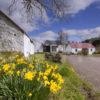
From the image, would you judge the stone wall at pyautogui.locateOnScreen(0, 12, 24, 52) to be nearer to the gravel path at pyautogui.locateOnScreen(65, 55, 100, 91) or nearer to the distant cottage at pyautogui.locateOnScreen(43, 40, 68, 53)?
the gravel path at pyautogui.locateOnScreen(65, 55, 100, 91)

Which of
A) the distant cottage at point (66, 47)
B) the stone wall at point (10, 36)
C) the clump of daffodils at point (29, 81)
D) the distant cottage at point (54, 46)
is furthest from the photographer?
the distant cottage at point (66, 47)

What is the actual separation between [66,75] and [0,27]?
67.4 ft

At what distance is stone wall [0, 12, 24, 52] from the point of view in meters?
33.0

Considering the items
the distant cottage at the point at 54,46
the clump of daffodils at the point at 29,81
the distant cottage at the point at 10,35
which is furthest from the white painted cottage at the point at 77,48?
the clump of daffodils at the point at 29,81

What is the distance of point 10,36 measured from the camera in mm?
33469

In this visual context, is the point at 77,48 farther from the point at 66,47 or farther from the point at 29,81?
the point at 29,81

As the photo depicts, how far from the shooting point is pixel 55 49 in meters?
111

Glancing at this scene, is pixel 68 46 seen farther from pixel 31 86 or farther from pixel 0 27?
pixel 31 86

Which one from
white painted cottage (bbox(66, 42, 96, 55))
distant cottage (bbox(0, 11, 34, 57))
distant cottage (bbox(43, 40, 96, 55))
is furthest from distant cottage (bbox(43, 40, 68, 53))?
distant cottage (bbox(0, 11, 34, 57))

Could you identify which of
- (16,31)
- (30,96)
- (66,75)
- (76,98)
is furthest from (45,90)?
(16,31)

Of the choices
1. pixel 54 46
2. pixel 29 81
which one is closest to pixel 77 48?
pixel 54 46

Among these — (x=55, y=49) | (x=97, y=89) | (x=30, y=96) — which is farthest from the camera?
(x=55, y=49)

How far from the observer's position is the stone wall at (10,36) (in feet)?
108

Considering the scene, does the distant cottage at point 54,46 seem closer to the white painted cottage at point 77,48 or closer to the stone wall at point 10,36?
the white painted cottage at point 77,48
